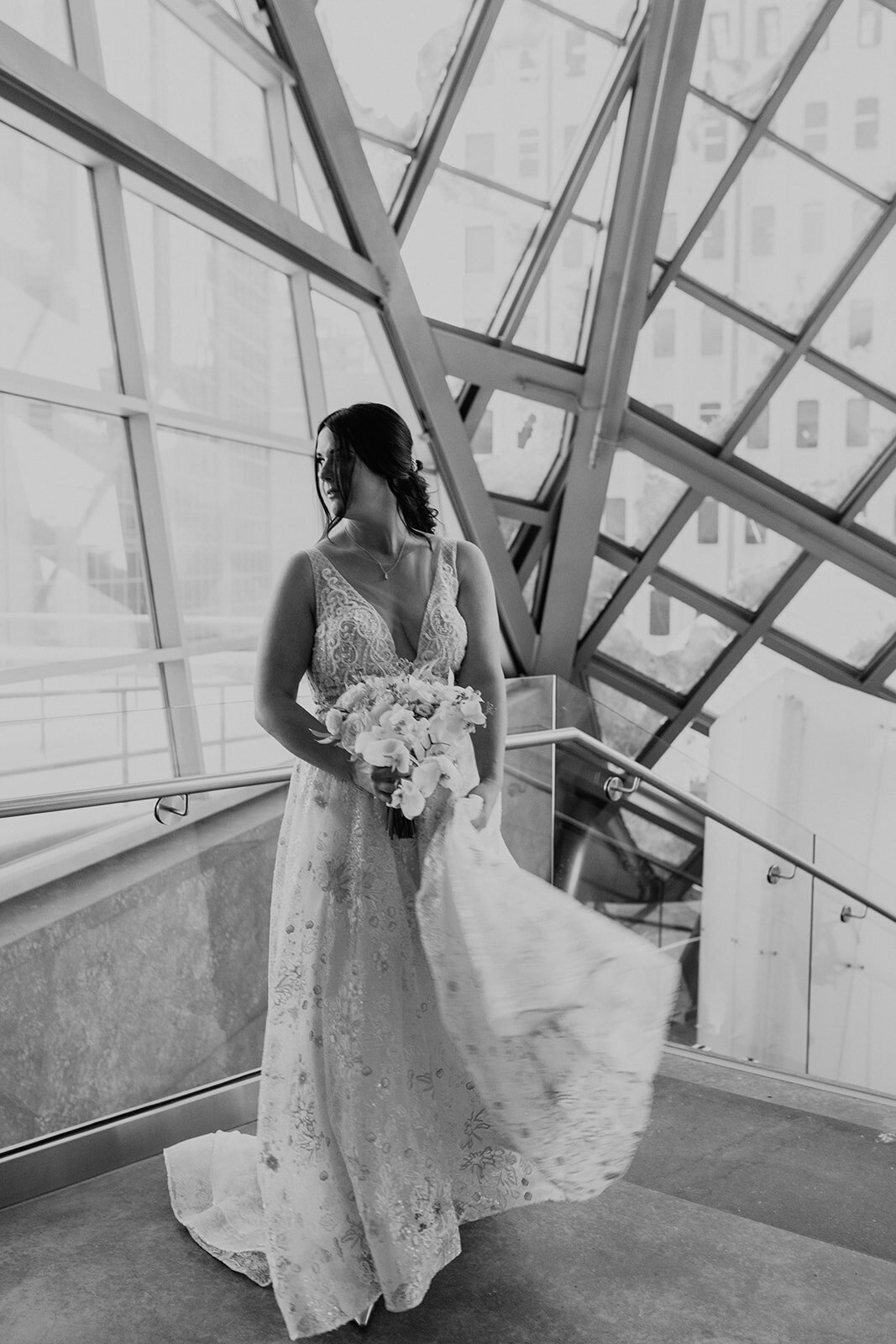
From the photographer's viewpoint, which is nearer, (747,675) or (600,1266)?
(600,1266)

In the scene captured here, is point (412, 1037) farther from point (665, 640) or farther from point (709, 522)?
point (665, 640)

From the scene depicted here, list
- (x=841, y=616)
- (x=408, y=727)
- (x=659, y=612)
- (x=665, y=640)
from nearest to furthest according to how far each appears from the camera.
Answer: (x=408, y=727), (x=841, y=616), (x=659, y=612), (x=665, y=640)

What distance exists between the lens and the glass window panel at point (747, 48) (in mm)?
9820

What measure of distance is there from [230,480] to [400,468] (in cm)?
538

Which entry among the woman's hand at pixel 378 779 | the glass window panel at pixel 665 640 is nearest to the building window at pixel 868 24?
the glass window panel at pixel 665 640

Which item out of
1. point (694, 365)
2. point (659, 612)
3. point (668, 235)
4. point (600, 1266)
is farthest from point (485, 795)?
point (659, 612)

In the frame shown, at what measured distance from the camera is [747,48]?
9984mm

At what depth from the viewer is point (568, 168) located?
10117mm

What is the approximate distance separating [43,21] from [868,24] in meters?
7.31

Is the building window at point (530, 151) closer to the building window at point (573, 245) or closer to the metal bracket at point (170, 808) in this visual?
the building window at point (573, 245)

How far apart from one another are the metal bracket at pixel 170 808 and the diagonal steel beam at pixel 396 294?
587 cm

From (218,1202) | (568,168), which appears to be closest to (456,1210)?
(218,1202)

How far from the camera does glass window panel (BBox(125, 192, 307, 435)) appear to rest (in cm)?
697

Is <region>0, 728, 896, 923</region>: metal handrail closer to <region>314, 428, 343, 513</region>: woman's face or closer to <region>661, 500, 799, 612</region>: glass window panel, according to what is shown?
<region>314, 428, 343, 513</region>: woman's face
